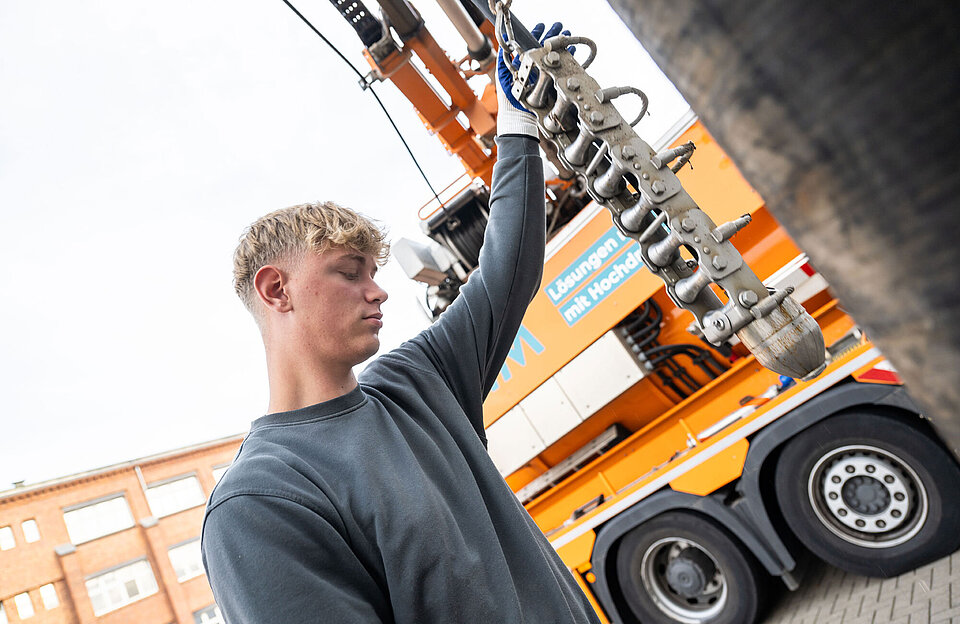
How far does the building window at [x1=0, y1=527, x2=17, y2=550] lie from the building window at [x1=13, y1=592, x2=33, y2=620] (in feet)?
6.13

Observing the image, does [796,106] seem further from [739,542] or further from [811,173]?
[739,542]

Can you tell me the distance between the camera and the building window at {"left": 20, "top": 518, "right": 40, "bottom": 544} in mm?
26266

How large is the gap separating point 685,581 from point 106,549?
2932cm

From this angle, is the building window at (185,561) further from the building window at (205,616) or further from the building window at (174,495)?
the building window at (174,495)

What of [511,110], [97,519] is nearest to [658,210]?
[511,110]

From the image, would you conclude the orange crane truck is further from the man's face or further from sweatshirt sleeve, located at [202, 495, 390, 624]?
sweatshirt sleeve, located at [202, 495, 390, 624]

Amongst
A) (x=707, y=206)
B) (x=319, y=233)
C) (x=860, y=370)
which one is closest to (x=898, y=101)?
(x=319, y=233)

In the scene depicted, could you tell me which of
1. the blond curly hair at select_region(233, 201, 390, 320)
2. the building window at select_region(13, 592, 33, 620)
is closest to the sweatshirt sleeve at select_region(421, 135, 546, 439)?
the blond curly hair at select_region(233, 201, 390, 320)

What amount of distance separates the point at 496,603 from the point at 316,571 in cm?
42

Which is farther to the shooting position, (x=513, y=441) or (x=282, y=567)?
(x=513, y=441)

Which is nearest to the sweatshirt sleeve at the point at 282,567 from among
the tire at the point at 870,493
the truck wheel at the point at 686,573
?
the tire at the point at 870,493

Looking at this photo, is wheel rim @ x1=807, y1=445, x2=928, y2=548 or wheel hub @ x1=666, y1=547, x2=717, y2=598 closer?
wheel rim @ x1=807, y1=445, x2=928, y2=548

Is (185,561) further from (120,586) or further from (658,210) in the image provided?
(658,210)

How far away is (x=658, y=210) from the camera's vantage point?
1.83m
